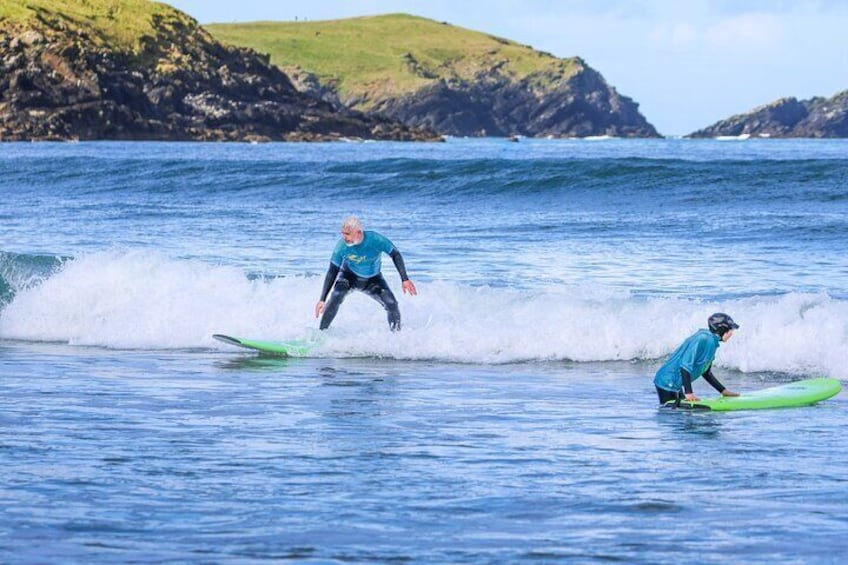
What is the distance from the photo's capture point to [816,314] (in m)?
17.0

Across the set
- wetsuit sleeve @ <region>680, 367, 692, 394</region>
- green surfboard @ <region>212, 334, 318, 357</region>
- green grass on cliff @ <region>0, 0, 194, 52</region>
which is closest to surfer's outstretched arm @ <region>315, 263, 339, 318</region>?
green surfboard @ <region>212, 334, 318, 357</region>

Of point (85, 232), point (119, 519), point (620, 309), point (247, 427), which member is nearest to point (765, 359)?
point (620, 309)

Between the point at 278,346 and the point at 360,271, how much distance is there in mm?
1329

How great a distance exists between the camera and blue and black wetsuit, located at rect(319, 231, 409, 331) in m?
16.6

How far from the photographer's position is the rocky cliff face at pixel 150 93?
13525 cm

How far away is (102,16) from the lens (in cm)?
18038

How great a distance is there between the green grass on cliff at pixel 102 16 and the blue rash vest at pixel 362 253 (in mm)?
144168

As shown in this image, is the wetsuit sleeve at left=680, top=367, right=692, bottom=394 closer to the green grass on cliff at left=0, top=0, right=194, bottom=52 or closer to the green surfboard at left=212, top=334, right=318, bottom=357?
the green surfboard at left=212, top=334, right=318, bottom=357

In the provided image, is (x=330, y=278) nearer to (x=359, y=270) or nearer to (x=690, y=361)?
(x=359, y=270)

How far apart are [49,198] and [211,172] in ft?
28.1

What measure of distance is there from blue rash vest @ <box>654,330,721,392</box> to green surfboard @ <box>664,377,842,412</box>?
0.18 meters

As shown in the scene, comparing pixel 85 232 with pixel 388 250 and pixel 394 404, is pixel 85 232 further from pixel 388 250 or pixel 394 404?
pixel 394 404

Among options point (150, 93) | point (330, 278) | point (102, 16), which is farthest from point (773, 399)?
point (102, 16)

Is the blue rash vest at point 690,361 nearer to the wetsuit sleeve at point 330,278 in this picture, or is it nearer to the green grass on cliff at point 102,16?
the wetsuit sleeve at point 330,278
